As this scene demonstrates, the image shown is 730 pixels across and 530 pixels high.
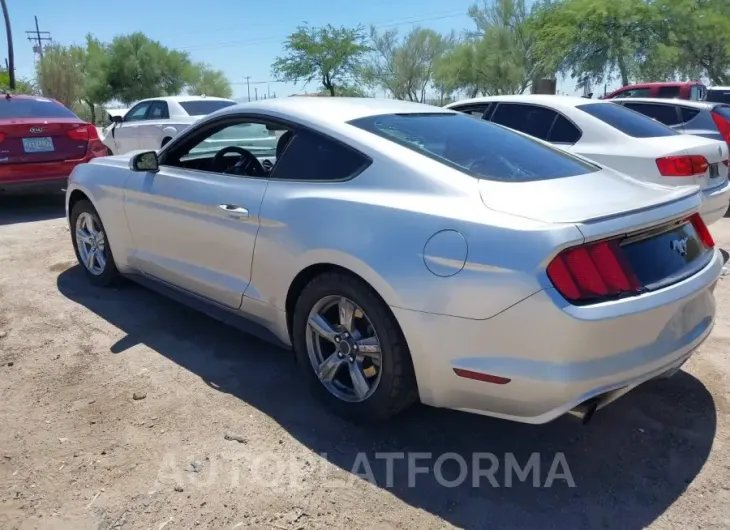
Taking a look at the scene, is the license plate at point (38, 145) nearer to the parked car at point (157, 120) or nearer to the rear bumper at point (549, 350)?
the parked car at point (157, 120)

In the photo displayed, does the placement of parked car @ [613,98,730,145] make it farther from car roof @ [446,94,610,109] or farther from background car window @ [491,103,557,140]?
background car window @ [491,103,557,140]

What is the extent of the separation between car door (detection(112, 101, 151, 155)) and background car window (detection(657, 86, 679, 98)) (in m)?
12.0

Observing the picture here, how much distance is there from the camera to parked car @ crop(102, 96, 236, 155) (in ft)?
38.2

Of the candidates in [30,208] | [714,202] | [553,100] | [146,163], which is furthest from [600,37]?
[146,163]

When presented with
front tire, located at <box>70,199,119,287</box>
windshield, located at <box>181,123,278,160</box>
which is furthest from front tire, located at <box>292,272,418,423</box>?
front tire, located at <box>70,199,119,287</box>

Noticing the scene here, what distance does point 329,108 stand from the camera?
362cm

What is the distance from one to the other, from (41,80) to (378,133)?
137 ft

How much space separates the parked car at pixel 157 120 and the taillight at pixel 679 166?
8.07 metres

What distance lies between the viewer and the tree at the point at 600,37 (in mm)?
29891

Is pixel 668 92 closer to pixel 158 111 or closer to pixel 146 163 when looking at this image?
pixel 158 111

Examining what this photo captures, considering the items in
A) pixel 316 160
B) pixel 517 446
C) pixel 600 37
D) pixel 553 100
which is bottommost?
pixel 517 446

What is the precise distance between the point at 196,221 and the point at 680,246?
102 inches

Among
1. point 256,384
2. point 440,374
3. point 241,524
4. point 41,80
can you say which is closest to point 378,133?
point 440,374

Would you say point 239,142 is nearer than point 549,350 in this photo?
No
